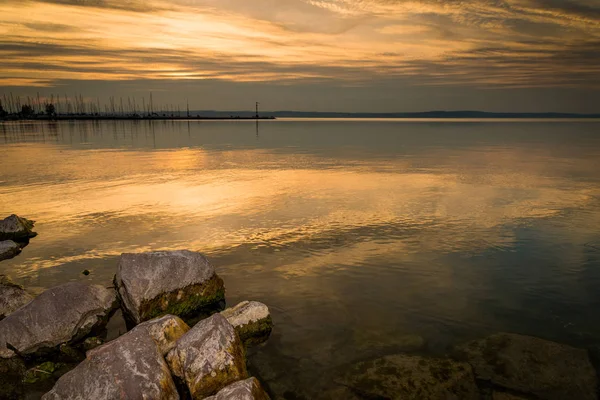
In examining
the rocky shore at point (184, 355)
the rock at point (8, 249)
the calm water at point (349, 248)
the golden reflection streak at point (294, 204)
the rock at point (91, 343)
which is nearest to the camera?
the rocky shore at point (184, 355)

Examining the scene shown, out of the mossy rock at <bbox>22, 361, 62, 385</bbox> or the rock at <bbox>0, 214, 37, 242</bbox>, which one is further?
the rock at <bbox>0, 214, 37, 242</bbox>

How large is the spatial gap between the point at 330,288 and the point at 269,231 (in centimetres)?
621

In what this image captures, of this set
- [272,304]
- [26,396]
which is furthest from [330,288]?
[26,396]

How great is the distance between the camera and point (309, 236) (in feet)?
59.0

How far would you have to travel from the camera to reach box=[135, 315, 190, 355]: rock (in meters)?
8.71

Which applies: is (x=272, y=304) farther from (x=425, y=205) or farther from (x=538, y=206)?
(x=538, y=206)

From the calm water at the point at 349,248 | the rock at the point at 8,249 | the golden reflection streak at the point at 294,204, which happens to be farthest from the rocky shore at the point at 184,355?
the rock at the point at 8,249

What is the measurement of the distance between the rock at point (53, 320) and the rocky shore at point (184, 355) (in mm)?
23

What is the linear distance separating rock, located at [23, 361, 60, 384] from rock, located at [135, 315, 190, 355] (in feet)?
7.81

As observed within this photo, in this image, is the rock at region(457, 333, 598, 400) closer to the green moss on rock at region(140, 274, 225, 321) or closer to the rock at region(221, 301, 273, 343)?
the rock at region(221, 301, 273, 343)

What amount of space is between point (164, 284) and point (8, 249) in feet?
28.2

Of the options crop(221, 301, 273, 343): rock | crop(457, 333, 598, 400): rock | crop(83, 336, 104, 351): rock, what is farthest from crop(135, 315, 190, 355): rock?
crop(457, 333, 598, 400): rock

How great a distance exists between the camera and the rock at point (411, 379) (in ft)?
28.0

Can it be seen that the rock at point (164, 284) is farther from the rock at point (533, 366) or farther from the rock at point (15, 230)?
the rock at point (15, 230)
